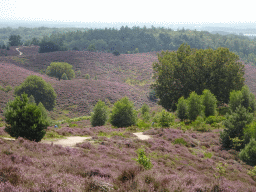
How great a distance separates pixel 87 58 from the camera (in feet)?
310

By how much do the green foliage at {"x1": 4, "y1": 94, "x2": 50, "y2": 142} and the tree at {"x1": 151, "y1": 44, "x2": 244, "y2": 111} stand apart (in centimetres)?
2570

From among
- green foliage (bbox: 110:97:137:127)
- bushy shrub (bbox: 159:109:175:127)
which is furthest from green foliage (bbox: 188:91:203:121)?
green foliage (bbox: 110:97:137:127)

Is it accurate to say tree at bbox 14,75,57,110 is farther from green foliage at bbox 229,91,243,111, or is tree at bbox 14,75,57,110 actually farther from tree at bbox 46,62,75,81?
green foliage at bbox 229,91,243,111

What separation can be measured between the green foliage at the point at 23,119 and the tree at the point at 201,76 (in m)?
25.7

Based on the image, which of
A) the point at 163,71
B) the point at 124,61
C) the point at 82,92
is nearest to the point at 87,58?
the point at 124,61

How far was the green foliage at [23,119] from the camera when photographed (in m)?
10.0

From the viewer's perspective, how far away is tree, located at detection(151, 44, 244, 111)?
32.2 m

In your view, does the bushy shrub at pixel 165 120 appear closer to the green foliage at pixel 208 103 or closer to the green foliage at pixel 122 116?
the green foliage at pixel 122 116

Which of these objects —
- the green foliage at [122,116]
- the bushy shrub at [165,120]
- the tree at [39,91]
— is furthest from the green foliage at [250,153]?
the tree at [39,91]

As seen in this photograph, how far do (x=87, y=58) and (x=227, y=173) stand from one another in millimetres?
90597

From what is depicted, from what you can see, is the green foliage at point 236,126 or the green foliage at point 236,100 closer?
the green foliage at point 236,126

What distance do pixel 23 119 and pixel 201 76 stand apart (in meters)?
29.6

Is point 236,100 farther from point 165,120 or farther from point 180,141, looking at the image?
point 180,141

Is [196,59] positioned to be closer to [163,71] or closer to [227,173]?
[163,71]
